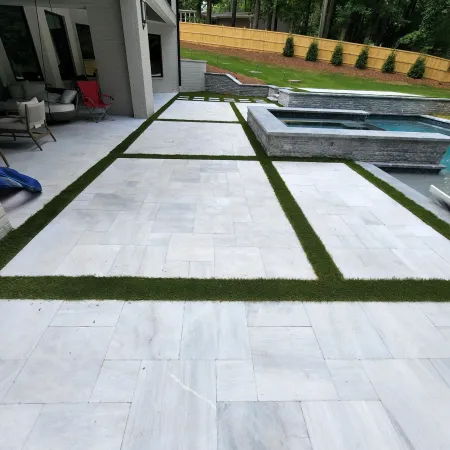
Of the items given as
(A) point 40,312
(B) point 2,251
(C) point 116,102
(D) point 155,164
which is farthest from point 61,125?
(A) point 40,312

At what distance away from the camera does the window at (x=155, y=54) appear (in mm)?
13872

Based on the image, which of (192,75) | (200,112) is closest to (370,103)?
Result: (200,112)

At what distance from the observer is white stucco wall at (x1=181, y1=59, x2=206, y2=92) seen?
648 inches

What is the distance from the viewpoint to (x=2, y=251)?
2973 millimetres

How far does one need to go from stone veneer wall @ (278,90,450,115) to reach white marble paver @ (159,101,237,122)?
3228 millimetres

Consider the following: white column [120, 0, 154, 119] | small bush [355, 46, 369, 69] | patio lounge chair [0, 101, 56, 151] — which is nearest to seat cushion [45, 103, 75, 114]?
patio lounge chair [0, 101, 56, 151]

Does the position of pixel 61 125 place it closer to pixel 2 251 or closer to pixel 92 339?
pixel 2 251

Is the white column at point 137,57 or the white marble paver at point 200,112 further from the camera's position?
the white marble paver at point 200,112

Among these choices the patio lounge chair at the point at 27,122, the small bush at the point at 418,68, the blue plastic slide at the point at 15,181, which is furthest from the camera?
the small bush at the point at 418,68

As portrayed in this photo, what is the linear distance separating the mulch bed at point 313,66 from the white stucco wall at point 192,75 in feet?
28.4

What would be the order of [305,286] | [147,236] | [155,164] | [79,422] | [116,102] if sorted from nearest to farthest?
1. [79,422]
2. [305,286]
3. [147,236]
4. [155,164]
5. [116,102]

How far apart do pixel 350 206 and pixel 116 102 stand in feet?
27.2

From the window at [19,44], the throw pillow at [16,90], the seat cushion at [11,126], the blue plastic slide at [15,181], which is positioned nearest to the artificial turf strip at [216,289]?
the blue plastic slide at [15,181]

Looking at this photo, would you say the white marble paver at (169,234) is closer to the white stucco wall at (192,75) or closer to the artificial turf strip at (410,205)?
the artificial turf strip at (410,205)
